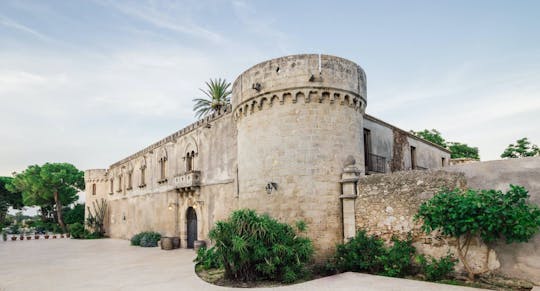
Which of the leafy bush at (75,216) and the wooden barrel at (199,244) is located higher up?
the wooden barrel at (199,244)

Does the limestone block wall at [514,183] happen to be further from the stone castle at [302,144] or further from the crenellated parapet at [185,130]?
the crenellated parapet at [185,130]

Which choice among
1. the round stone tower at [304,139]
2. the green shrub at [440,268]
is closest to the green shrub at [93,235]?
the round stone tower at [304,139]

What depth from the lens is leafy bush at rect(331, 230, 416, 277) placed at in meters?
9.05

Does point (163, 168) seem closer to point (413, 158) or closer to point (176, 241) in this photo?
point (176, 241)

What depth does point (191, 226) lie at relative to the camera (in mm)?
17828

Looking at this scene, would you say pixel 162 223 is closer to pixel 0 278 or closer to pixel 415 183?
pixel 0 278

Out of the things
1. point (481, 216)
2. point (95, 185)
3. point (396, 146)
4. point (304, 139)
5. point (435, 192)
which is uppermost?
point (396, 146)

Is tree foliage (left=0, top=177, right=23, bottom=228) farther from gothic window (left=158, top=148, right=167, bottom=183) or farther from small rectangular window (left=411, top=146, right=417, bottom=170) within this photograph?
small rectangular window (left=411, top=146, right=417, bottom=170)

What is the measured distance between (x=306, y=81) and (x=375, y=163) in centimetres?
644

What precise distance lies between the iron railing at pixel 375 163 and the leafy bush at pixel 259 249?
6.49 meters

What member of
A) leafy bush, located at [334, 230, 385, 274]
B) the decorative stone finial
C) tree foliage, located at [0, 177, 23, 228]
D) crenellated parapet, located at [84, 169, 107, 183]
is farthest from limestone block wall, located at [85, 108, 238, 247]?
tree foliage, located at [0, 177, 23, 228]

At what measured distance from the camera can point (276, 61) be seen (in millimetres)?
11328

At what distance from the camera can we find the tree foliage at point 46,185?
36.2m

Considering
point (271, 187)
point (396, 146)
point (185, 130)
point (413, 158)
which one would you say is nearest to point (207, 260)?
point (271, 187)
